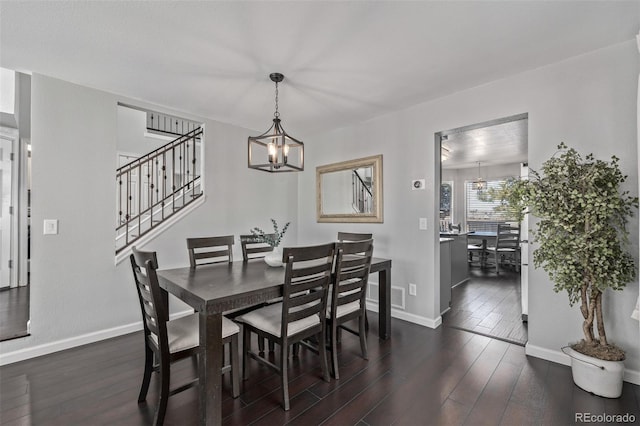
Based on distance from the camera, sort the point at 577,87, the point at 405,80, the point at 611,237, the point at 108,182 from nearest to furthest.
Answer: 1. the point at 611,237
2. the point at 577,87
3. the point at 405,80
4. the point at 108,182

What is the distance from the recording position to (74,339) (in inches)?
108

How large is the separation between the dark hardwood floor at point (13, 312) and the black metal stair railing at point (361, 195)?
11.9 feet

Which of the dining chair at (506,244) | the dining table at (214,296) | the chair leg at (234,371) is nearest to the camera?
the dining table at (214,296)

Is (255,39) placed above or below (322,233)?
above

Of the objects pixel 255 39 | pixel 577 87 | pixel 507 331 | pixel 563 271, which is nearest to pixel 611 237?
pixel 563 271

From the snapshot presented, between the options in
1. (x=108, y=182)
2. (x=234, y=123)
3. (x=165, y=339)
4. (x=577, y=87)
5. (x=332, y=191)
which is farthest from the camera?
(x=332, y=191)

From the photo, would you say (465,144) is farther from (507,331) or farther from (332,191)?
(507,331)

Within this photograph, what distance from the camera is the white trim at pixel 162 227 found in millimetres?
3086

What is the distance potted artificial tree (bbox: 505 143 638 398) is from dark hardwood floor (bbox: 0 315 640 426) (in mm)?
237

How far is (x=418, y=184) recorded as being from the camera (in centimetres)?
333

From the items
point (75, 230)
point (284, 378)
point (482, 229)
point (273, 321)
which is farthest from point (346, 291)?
point (482, 229)

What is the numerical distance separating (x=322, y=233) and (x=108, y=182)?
275 centimetres

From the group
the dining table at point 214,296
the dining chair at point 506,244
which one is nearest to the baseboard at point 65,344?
the dining table at point 214,296

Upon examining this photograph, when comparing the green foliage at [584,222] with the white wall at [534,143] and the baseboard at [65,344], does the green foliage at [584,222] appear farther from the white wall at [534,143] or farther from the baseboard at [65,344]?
the baseboard at [65,344]
